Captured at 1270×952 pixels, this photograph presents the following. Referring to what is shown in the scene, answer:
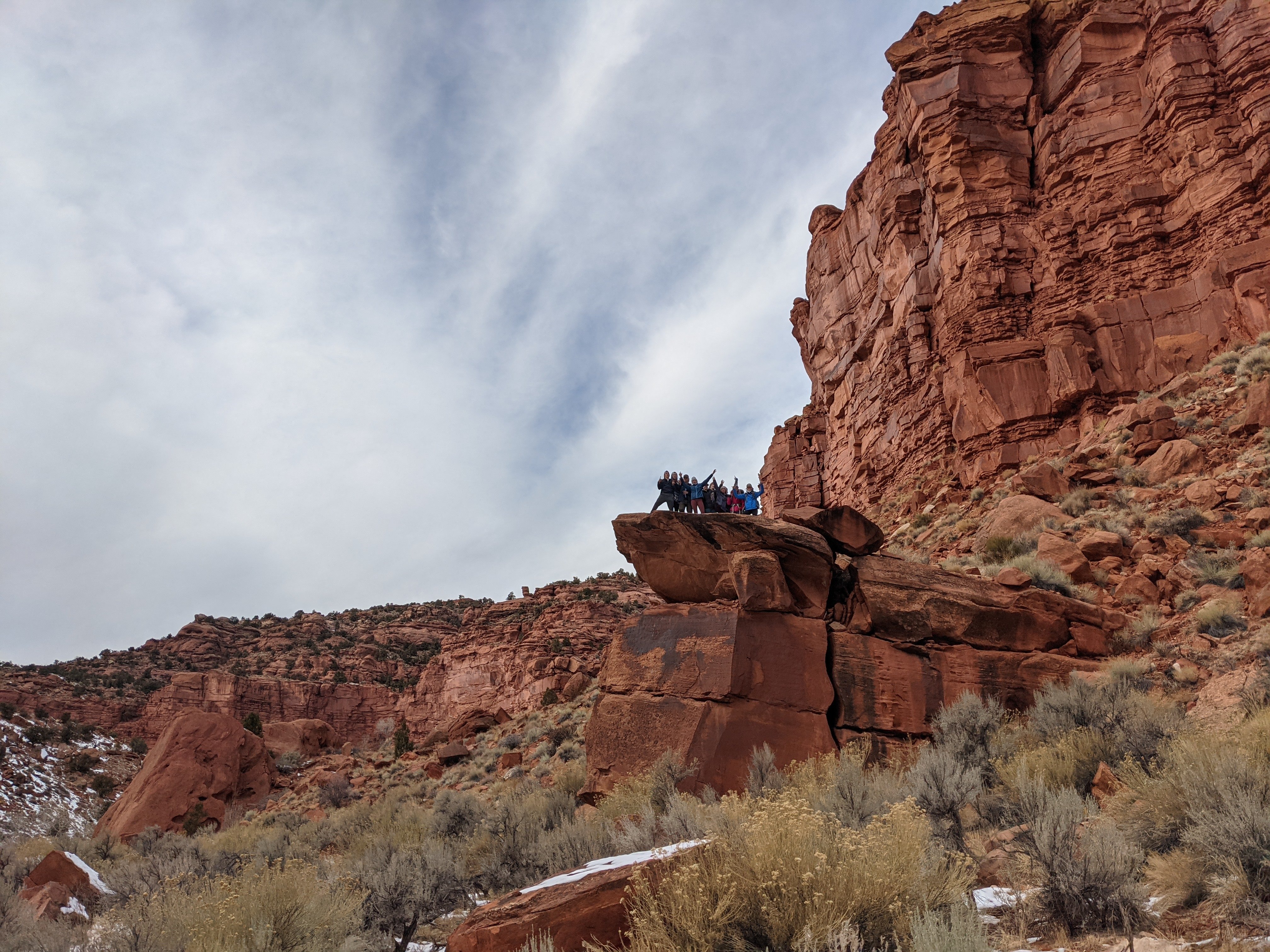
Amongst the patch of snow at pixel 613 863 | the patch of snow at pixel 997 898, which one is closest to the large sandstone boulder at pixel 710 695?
the patch of snow at pixel 613 863

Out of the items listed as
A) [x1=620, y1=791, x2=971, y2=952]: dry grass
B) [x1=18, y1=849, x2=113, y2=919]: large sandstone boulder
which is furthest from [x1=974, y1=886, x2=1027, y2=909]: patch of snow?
[x1=18, y1=849, x2=113, y2=919]: large sandstone boulder

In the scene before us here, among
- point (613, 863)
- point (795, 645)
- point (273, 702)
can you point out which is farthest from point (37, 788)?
point (613, 863)

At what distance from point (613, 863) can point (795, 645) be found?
635 centimetres

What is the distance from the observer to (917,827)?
5145 mm

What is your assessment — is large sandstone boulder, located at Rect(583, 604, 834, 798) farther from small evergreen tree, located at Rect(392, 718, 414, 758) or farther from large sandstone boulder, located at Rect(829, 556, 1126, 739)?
small evergreen tree, located at Rect(392, 718, 414, 758)

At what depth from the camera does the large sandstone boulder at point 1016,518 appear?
1686cm

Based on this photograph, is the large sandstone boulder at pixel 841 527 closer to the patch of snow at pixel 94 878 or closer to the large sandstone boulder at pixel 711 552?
the large sandstone boulder at pixel 711 552

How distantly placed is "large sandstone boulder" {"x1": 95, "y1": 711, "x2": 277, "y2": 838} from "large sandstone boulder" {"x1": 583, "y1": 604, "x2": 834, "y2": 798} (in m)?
13.9

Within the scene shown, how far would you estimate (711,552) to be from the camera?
1202cm

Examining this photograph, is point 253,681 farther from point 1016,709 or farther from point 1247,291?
point 1247,291

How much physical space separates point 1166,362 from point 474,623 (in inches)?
1570

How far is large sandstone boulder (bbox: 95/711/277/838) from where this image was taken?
17953mm

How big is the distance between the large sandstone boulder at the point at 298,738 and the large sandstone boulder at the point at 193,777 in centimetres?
837

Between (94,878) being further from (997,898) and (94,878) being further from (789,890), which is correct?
(997,898)
